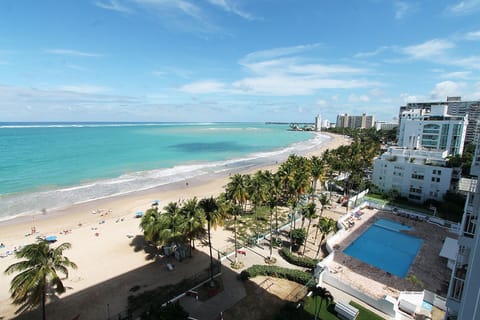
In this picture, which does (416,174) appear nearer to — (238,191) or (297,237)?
(297,237)

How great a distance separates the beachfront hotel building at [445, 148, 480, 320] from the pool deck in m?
8.25

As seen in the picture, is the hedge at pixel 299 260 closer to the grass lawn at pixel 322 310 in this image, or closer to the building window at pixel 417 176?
the grass lawn at pixel 322 310

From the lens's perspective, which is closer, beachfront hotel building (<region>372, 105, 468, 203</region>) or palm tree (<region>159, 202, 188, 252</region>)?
palm tree (<region>159, 202, 188, 252</region>)

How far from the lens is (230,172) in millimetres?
64625

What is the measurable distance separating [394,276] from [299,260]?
29.5ft

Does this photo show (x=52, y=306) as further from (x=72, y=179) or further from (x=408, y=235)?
(x=72, y=179)

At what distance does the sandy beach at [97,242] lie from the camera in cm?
1884

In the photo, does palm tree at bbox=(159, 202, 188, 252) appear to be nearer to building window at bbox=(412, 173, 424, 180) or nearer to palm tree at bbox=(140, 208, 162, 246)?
palm tree at bbox=(140, 208, 162, 246)

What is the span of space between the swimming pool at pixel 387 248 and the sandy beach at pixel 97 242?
15.8m

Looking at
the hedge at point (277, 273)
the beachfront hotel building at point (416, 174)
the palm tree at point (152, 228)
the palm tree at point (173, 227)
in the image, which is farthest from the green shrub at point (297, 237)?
the beachfront hotel building at point (416, 174)

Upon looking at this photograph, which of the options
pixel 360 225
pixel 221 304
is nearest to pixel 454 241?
pixel 360 225

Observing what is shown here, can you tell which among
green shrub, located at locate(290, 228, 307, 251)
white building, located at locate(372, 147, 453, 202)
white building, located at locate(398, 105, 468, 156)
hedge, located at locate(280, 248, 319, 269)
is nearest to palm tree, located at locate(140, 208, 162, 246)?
hedge, located at locate(280, 248, 319, 269)

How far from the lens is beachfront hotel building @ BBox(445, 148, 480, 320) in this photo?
7406 mm

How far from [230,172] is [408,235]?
4269 cm
